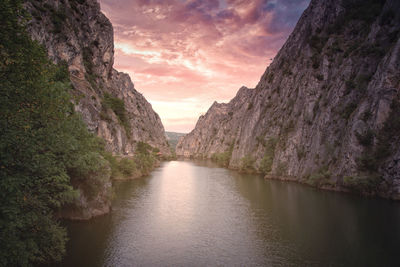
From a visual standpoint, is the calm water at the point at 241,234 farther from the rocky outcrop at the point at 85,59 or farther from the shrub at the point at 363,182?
the rocky outcrop at the point at 85,59

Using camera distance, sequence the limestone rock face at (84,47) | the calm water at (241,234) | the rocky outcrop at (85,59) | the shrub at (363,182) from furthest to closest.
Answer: the limestone rock face at (84,47) < the shrub at (363,182) < the rocky outcrop at (85,59) < the calm water at (241,234)

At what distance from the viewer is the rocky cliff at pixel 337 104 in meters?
40.8

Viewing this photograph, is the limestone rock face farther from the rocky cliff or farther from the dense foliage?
the rocky cliff

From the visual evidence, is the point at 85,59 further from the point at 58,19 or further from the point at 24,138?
the point at 24,138

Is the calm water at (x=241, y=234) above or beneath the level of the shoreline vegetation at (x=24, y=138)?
beneath

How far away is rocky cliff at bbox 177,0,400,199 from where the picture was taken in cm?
4081

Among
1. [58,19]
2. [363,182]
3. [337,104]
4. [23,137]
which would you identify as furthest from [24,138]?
[337,104]

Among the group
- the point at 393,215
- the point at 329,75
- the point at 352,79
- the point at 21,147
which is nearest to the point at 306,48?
the point at 329,75

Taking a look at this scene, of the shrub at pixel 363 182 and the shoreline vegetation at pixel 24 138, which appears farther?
the shrub at pixel 363 182

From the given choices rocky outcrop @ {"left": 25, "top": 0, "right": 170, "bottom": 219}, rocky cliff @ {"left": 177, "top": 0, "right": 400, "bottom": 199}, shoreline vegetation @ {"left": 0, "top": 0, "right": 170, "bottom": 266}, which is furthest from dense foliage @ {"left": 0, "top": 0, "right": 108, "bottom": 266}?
rocky cliff @ {"left": 177, "top": 0, "right": 400, "bottom": 199}

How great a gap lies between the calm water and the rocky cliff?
7.78 metres

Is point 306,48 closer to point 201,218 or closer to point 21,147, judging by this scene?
point 201,218

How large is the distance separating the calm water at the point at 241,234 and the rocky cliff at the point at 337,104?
7.78m

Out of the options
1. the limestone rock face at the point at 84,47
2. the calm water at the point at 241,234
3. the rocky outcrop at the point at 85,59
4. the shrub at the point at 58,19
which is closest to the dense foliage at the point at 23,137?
the rocky outcrop at the point at 85,59
